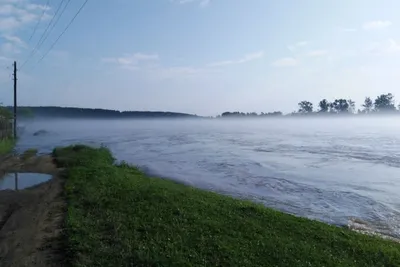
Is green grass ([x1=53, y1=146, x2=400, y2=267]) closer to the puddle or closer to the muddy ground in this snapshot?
the muddy ground

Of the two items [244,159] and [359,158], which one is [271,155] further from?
[359,158]

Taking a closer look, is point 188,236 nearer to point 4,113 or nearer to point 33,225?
point 33,225

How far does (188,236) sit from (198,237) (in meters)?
0.25

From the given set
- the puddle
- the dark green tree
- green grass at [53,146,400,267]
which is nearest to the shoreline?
green grass at [53,146,400,267]

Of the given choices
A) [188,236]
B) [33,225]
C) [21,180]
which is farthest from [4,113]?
[188,236]

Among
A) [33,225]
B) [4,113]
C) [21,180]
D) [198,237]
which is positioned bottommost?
[21,180]

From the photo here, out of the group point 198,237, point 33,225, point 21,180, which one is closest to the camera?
point 198,237

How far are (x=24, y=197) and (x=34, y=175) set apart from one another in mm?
6263

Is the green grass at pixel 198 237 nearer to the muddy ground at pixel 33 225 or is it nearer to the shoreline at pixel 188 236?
the shoreline at pixel 188 236

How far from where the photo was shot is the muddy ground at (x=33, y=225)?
24.3 feet

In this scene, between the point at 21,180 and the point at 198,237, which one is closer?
the point at 198,237

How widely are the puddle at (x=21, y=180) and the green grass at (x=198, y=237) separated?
231 inches

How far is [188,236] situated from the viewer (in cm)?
815

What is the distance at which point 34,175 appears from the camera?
1906cm
